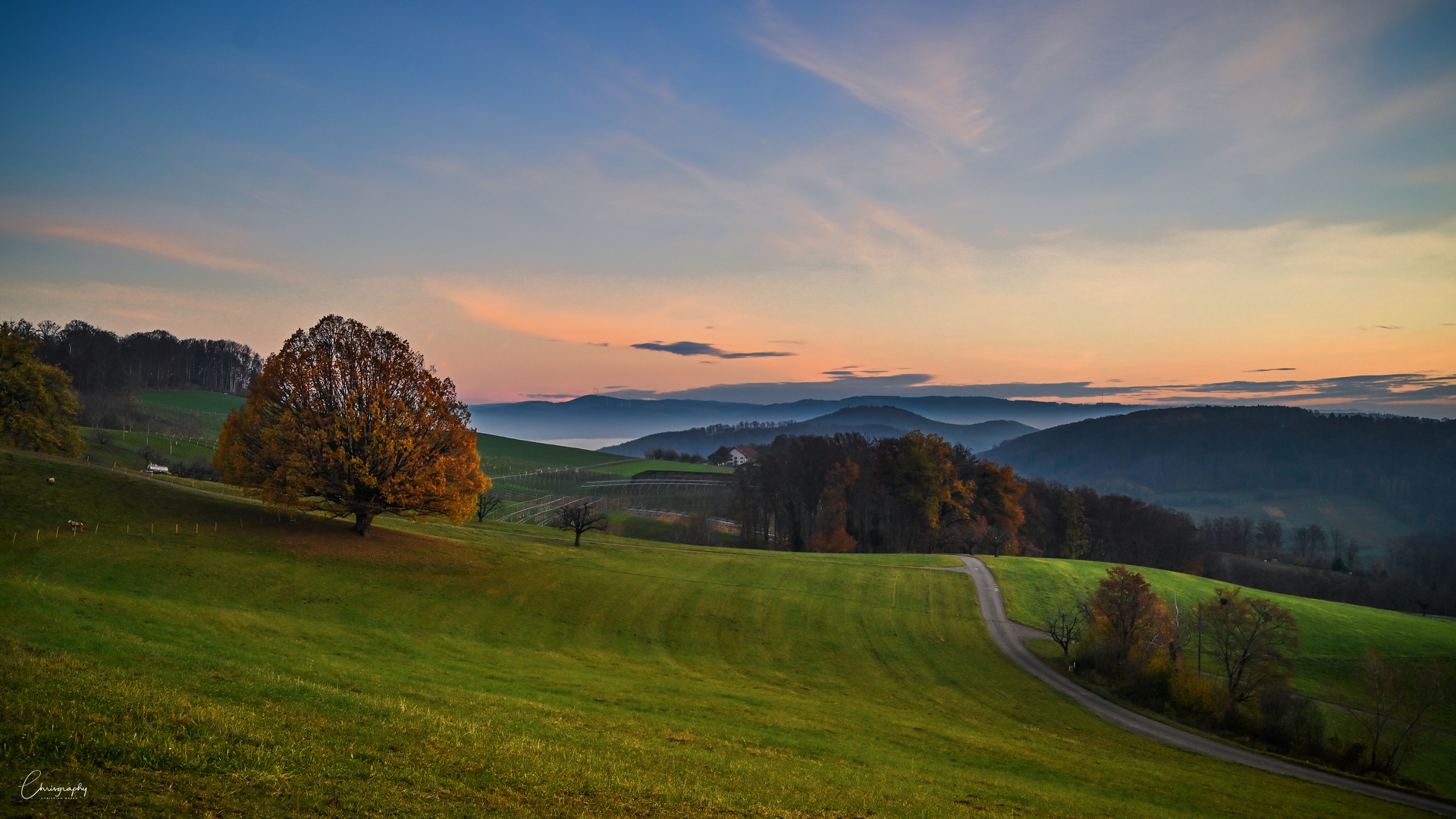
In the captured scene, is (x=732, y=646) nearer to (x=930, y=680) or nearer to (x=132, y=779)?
(x=930, y=680)

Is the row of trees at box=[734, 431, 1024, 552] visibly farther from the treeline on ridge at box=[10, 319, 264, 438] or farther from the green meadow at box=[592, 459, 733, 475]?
the treeline on ridge at box=[10, 319, 264, 438]

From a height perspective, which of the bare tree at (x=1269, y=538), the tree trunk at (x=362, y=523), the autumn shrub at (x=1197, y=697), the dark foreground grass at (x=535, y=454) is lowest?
the bare tree at (x=1269, y=538)

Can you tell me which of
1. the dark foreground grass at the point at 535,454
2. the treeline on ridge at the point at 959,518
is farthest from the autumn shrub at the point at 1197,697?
the dark foreground grass at the point at 535,454

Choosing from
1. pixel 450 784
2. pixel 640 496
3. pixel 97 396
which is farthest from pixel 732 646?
pixel 97 396

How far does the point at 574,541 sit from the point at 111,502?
32.2 meters

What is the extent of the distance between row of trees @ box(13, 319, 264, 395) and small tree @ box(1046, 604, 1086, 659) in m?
133

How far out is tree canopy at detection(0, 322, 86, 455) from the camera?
53.1 metres

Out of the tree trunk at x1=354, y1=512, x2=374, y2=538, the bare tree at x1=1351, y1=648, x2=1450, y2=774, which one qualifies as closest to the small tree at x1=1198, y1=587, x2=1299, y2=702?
the bare tree at x1=1351, y1=648, x2=1450, y2=774

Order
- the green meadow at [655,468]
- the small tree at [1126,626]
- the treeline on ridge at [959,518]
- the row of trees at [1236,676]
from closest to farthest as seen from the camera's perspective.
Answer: the row of trees at [1236,676] → the small tree at [1126,626] → the treeline on ridge at [959,518] → the green meadow at [655,468]

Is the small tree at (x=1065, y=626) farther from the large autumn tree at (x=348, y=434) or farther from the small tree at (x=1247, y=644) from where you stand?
the large autumn tree at (x=348, y=434)

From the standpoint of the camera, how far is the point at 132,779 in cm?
877

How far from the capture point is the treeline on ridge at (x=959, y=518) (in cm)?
9644

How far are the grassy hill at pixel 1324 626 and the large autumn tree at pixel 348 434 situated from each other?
45.0m

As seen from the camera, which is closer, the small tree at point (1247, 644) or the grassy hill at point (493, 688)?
the grassy hill at point (493, 688)
